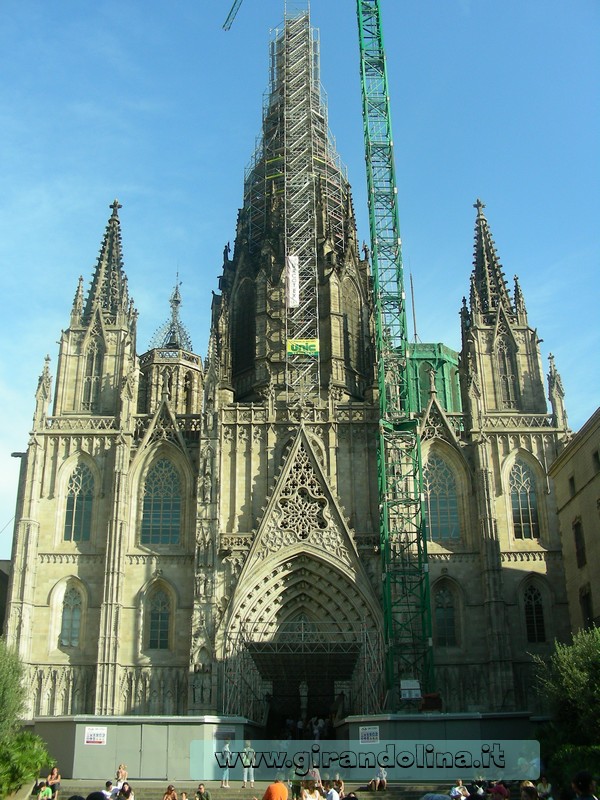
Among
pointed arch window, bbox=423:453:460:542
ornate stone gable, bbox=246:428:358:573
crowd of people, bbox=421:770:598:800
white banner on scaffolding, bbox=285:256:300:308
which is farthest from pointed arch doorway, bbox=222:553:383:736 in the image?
crowd of people, bbox=421:770:598:800

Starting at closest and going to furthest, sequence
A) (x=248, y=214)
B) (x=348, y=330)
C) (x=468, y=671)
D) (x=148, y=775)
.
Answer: (x=148, y=775), (x=468, y=671), (x=348, y=330), (x=248, y=214)

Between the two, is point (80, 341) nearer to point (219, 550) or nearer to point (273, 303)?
point (273, 303)

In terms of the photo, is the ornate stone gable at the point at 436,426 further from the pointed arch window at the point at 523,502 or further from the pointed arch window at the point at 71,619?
the pointed arch window at the point at 71,619

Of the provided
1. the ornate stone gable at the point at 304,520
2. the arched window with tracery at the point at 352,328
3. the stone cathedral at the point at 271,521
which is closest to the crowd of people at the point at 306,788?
the stone cathedral at the point at 271,521

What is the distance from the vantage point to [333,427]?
5041 centimetres

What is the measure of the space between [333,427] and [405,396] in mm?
4297

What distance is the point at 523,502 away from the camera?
4959cm

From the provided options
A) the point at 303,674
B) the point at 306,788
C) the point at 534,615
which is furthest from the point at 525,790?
the point at 303,674

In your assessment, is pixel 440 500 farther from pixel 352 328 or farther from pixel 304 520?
pixel 352 328

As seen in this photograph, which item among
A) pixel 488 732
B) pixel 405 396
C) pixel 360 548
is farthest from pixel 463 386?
pixel 488 732

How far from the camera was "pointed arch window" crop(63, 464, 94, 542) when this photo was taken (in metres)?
48.8

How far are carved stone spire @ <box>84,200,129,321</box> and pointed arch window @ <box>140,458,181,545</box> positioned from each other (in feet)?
32.2

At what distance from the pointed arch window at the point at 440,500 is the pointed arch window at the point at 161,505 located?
12.8 m

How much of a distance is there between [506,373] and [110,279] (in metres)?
23.0
